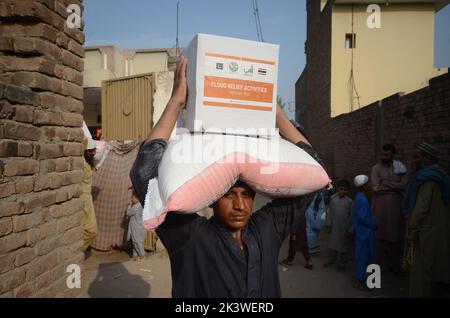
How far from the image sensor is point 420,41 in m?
11.8

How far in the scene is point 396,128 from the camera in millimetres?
5961

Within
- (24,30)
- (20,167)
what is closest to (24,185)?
(20,167)

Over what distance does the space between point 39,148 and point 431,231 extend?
3.88 meters

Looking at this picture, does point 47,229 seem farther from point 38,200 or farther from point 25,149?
point 25,149

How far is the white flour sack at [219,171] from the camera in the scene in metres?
1.32

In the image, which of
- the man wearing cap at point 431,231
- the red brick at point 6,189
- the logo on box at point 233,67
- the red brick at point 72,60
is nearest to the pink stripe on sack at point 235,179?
the logo on box at point 233,67

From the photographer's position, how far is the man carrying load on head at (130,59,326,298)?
58.3 inches

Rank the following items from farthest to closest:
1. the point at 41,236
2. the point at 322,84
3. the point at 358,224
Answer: the point at 322,84, the point at 358,224, the point at 41,236

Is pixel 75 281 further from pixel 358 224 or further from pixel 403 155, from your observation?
pixel 403 155

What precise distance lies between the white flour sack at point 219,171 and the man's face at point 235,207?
91mm

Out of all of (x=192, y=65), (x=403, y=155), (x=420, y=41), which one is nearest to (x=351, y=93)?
(x=420, y=41)

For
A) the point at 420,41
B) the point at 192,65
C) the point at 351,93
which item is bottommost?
the point at 192,65

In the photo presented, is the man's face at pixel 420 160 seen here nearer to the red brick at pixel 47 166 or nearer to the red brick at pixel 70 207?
the red brick at pixel 70 207
